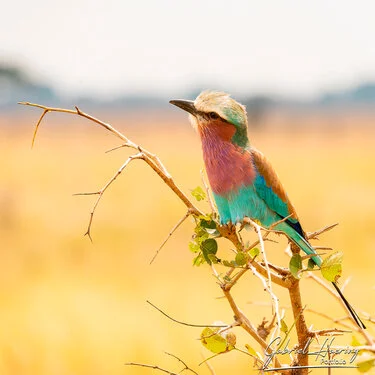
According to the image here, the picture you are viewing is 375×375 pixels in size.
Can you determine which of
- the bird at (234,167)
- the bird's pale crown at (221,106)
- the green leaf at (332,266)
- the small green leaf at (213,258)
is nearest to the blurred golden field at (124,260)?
the green leaf at (332,266)

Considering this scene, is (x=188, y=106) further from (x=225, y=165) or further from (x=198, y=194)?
(x=198, y=194)

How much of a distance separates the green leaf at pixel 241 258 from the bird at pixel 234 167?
36.2 inches

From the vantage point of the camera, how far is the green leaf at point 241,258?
74.4 inches

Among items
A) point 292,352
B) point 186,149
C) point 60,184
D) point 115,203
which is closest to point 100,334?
point 292,352

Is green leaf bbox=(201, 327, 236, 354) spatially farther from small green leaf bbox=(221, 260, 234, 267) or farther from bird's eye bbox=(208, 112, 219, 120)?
bird's eye bbox=(208, 112, 219, 120)

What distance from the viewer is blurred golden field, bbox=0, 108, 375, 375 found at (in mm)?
8820

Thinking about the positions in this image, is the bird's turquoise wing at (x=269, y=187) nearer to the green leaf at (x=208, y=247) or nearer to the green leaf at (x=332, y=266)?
the green leaf at (x=208, y=247)

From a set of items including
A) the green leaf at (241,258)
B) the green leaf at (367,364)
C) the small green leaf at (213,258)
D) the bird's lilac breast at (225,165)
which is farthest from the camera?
the bird's lilac breast at (225,165)

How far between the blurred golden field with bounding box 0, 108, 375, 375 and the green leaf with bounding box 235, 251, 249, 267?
0.31 meters

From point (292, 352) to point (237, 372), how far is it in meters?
7.19

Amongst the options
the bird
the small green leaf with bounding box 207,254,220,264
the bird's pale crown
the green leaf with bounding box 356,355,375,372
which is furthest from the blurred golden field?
the bird's pale crown

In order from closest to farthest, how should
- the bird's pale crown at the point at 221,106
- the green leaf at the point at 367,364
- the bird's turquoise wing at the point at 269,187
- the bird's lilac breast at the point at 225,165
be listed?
the green leaf at the point at 367,364
the bird's pale crown at the point at 221,106
the bird's lilac breast at the point at 225,165
the bird's turquoise wing at the point at 269,187

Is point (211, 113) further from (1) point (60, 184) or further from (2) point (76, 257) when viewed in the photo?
(1) point (60, 184)

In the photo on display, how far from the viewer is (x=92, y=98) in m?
94.2
